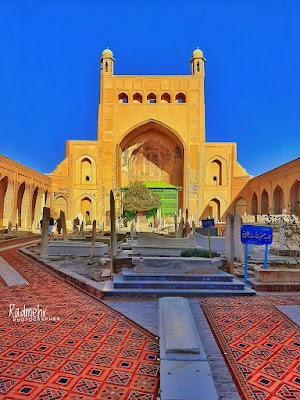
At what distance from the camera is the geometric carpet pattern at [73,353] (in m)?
2.33

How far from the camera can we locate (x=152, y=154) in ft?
114

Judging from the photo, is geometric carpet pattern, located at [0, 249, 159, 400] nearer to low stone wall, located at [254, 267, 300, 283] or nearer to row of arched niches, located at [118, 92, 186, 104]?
low stone wall, located at [254, 267, 300, 283]

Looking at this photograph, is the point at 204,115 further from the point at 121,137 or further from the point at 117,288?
the point at 117,288

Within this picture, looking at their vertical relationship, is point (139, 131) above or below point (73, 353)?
above

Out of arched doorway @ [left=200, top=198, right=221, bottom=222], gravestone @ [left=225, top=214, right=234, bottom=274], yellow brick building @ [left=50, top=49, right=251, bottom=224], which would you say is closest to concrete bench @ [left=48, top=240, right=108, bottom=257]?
gravestone @ [left=225, top=214, right=234, bottom=274]

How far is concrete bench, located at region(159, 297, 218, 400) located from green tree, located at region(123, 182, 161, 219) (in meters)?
25.8

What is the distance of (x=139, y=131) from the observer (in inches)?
1280

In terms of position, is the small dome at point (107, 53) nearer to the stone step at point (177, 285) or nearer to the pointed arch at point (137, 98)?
the pointed arch at point (137, 98)

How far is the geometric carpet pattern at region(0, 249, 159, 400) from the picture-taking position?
7.66ft

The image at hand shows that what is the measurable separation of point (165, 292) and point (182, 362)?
2.50m

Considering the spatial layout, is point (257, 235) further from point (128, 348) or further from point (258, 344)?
point (128, 348)

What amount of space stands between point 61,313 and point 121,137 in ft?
91.8

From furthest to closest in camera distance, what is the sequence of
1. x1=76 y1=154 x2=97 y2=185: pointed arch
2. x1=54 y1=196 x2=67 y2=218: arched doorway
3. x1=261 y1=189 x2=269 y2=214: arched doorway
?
1. x1=76 y1=154 x2=97 y2=185: pointed arch
2. x1=54 y1=196 x2=67 y2=218: arched doorway
3. x1=261 y1=189 x2=269 y2=214: arched doorway

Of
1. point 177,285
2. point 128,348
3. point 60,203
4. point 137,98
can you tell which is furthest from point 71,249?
point 137,98
